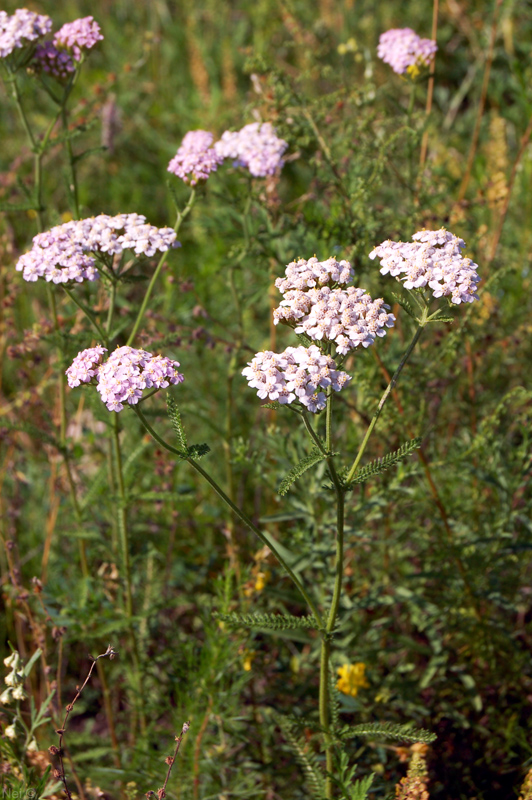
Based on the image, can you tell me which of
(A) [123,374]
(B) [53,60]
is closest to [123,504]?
(A) [123,374]

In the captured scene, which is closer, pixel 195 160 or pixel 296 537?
pixel 195 160

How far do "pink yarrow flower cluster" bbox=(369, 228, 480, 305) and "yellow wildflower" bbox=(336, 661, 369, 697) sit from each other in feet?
5.31

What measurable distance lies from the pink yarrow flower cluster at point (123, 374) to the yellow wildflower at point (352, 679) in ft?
5.06

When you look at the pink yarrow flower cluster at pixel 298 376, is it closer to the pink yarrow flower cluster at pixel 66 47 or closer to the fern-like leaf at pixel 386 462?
the fern-like leaf at pixel 386 462

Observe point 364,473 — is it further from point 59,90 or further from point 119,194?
point 59,90

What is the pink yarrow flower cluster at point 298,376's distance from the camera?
1932 millimetres

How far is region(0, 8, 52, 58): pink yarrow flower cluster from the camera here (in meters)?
2.77

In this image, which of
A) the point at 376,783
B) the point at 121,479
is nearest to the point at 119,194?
the point at 121,479

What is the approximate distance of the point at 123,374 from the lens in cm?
204

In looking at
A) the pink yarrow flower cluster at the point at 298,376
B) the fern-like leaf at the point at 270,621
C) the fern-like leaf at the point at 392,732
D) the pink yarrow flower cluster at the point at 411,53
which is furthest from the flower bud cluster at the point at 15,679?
the pink yarrow flower cluster at the point at 411,53

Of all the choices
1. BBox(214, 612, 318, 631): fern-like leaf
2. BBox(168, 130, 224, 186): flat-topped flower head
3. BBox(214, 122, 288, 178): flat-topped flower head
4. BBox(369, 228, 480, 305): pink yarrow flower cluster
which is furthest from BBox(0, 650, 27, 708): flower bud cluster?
BBox(214, 122, 288, 178): flat-topped flower head

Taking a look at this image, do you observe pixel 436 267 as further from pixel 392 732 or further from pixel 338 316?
pixel 392 732

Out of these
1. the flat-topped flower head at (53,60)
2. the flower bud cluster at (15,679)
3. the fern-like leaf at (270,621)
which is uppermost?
the flat-topped flower head at (53,60)

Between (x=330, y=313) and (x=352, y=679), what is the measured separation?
166cm
